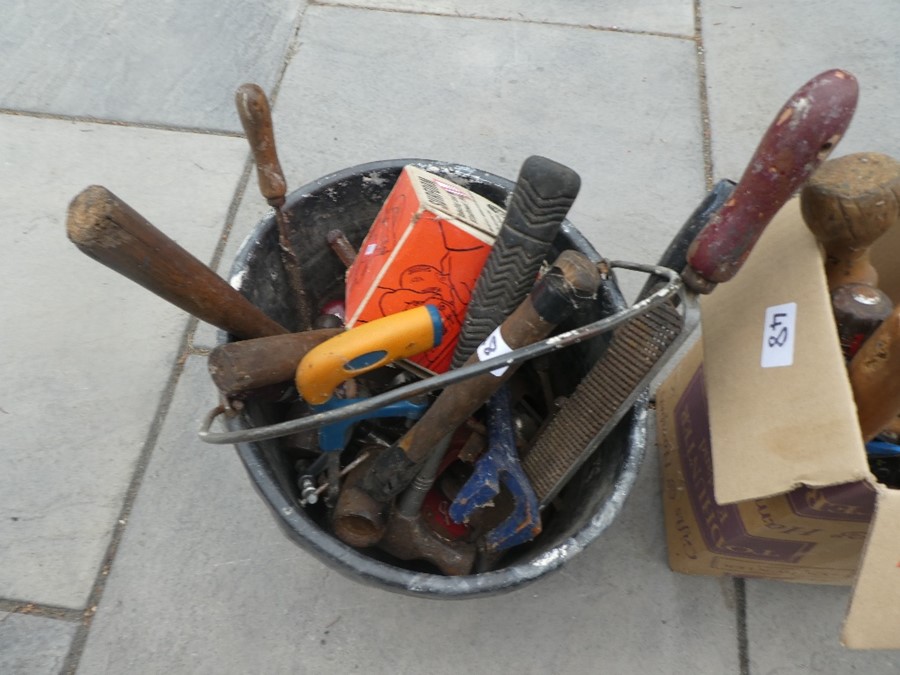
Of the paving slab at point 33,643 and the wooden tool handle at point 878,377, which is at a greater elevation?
the wooden tool handle at point 878,377

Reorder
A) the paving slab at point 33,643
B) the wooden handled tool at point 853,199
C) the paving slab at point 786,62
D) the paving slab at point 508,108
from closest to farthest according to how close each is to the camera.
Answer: the wooden handled tool at point 853,199 < the paving slab at point 33,643 < the paving slab at point 508,108 < the paving slab at point 786,62

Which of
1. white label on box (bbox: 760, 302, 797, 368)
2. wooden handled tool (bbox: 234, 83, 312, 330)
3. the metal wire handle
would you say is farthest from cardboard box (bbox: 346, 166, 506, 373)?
white label on box (bbox: 760, 302, 797, 368)

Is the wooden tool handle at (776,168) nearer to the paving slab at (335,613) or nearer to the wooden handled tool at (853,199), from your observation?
the wooden handled tool at (853,199)

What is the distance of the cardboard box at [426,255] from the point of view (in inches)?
34.8

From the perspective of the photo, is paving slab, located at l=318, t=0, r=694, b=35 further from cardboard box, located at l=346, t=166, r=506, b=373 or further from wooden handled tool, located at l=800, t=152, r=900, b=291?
wooden handled tool, located at l=800, t=152, r=900, b=291

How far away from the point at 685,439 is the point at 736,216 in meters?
0.56

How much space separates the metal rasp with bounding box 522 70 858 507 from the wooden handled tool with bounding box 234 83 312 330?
0.44 m

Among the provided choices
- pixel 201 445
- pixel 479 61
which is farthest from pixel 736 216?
pixel 479 61

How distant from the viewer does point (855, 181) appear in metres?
0.72

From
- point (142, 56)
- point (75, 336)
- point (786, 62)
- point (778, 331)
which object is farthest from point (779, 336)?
point (142, 56)

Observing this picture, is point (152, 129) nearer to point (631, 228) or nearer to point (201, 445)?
point (201, 445)

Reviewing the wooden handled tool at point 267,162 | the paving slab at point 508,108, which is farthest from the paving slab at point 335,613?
the paving slab at point 508,108

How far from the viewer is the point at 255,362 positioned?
75 cm

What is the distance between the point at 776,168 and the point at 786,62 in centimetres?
148
